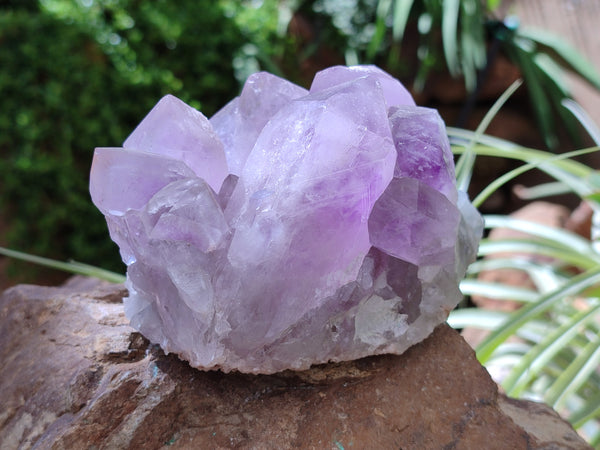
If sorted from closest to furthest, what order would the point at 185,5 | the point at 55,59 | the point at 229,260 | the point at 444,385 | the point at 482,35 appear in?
the point at 229,260 → the point at 444,385 → the point at 55,59 → the point at 185,5 → the point at 482,35

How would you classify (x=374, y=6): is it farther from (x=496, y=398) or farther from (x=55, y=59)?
(x=496, y=398)

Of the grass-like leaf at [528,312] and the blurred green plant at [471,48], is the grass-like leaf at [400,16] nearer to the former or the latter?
the blurred green plant at [471,48]

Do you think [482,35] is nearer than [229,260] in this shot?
No

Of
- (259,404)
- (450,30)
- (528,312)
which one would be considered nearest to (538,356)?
(528,312)

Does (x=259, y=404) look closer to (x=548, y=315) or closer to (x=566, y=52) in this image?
(x=548, y=315)

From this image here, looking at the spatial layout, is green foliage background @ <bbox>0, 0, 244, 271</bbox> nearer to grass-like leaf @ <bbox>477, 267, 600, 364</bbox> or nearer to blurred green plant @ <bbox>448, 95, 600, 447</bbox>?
blurred green plant @ <bbox>448, 95, 600, 447</bbox>

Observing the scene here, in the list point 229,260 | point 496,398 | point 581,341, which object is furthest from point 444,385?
point 581,341

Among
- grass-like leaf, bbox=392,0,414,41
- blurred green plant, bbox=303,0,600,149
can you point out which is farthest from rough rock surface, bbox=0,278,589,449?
blurred green plant, bbox=303,0,600,149
